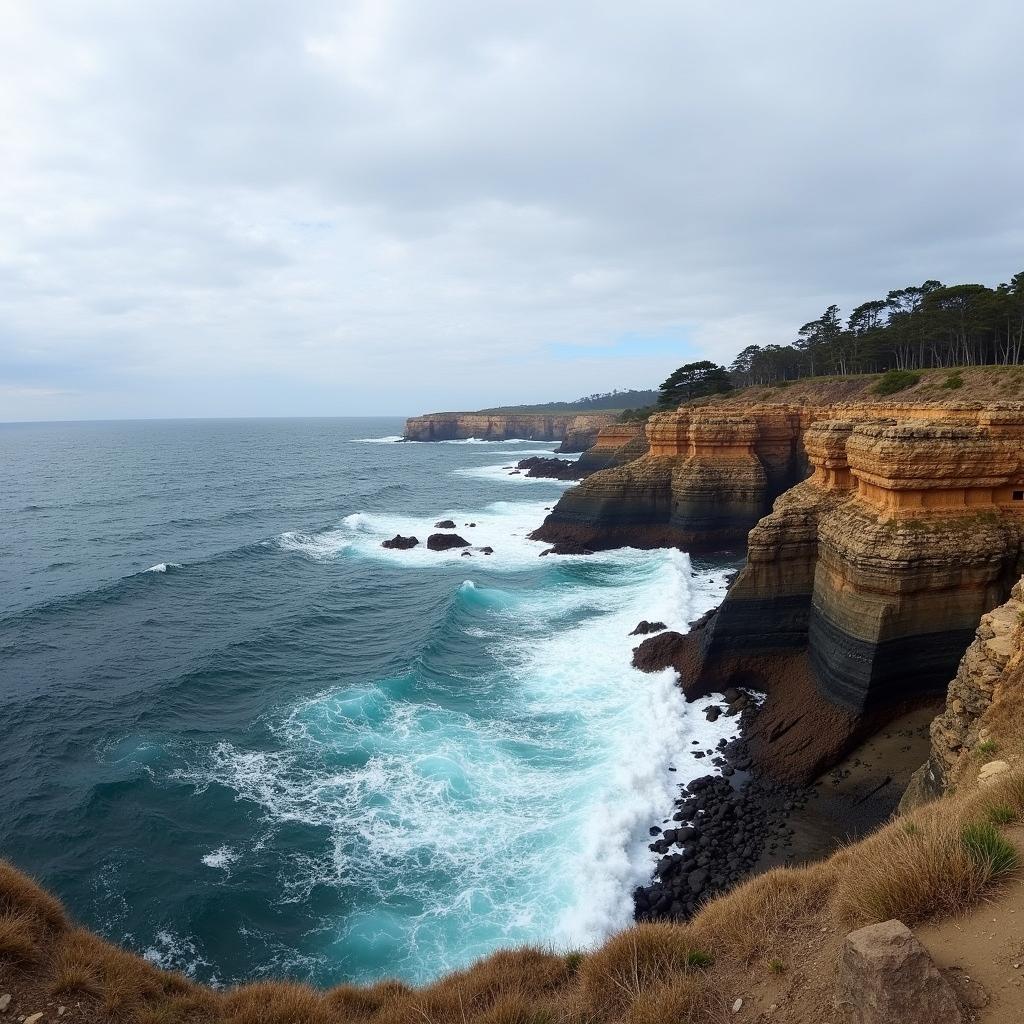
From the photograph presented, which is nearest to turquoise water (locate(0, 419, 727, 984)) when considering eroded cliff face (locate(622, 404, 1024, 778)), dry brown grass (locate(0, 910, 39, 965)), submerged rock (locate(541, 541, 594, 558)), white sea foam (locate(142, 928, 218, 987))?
white sea foam (locate(142, 928, 218, 987))

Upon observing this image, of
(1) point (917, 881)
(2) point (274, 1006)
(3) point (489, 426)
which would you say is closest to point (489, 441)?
(3) point (489, 426)

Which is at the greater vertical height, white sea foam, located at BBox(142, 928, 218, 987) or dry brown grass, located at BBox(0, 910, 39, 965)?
dry brown grass, located at BBox(0, 910, 39, 965)

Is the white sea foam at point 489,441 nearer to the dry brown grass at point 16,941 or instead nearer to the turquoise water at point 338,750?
the turquoise water at point 338,750

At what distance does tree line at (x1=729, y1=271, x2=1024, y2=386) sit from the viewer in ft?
145

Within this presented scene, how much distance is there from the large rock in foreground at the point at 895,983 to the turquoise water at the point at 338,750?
7176 mm

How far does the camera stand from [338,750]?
16922mm

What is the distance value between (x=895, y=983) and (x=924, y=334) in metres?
57.0

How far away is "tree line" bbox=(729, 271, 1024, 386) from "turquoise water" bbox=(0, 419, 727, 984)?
31899 millimetres

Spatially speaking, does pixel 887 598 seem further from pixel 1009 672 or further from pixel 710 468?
pixel 710 468

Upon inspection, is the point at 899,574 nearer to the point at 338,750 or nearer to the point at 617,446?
the point at 338,750

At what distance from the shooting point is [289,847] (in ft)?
44.0

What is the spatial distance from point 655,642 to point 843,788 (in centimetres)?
783

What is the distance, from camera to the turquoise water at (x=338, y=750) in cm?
1168

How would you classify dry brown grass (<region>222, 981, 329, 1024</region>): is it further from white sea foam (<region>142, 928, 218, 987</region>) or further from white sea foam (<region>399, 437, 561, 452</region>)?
white sea foam (<region>399, 437, 561, 452</region>)
